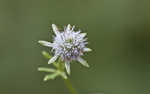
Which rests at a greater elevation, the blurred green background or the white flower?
the blurred green background

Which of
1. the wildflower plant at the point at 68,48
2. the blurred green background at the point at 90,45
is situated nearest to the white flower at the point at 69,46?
the wildflower plant at the point at 68,48

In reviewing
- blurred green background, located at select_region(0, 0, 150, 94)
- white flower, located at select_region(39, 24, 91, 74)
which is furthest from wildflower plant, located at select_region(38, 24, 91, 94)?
blurred green background, located at select_region(0, 0, 150, 94)

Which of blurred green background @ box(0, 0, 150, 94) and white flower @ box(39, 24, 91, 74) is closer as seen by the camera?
white flower @ box(39, 24, 91, 74)

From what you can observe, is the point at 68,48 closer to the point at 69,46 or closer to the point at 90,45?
the point at 69,46

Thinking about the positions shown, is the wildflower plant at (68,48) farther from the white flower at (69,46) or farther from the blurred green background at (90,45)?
the blurred green background at (90,45)

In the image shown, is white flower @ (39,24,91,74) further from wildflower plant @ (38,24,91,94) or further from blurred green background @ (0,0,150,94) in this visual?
blurred green background @ (0,0,150,94)
